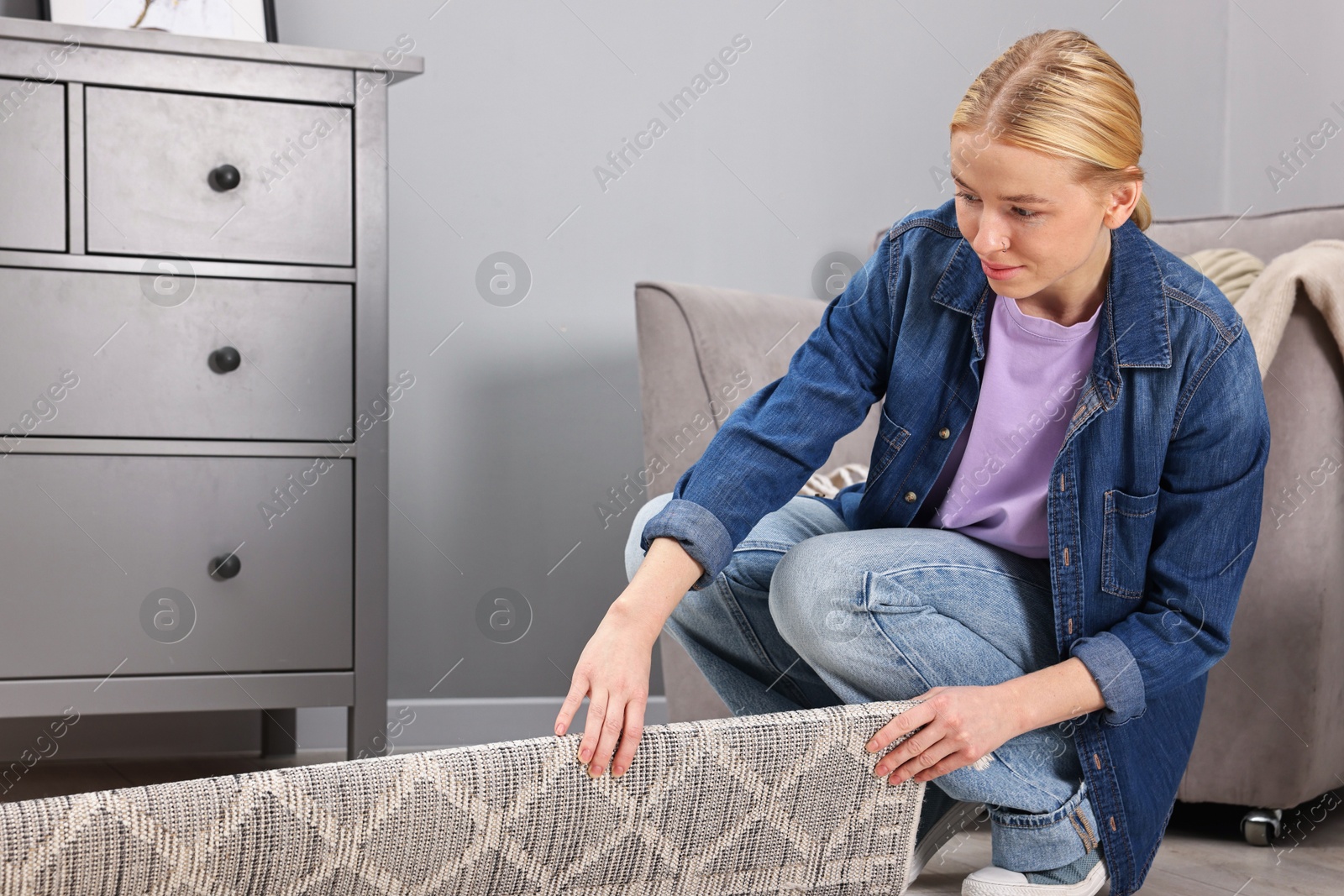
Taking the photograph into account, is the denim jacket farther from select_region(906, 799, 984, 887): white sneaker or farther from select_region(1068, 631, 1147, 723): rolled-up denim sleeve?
select_region(906, 799, 984, 887): white sneaker

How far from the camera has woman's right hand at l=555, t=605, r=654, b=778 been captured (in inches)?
26.6

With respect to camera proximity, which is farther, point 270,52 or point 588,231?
point 588,231

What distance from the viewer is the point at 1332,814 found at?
1.28 m

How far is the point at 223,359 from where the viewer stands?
1221mm

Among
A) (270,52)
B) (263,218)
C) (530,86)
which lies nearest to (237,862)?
(263,218)

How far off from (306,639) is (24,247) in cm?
52

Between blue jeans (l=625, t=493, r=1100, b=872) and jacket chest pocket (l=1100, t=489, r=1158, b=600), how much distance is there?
0.21ft

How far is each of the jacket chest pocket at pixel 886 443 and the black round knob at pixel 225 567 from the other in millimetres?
721

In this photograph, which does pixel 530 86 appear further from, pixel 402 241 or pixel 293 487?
pixel 293 487

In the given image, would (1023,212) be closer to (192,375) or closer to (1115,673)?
(1115,673)

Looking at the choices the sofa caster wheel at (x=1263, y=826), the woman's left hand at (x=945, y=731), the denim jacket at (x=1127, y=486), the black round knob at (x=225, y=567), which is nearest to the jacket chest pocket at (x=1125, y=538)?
the denim jacket at (x=1127, y=486)

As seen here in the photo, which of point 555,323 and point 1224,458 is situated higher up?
point 555,323

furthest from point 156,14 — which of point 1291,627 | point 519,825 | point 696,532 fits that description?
point 1291,627

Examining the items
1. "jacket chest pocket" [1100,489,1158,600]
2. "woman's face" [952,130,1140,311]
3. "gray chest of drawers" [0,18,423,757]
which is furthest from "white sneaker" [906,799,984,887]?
"gray chest of drawers" [0,18,423,757]
